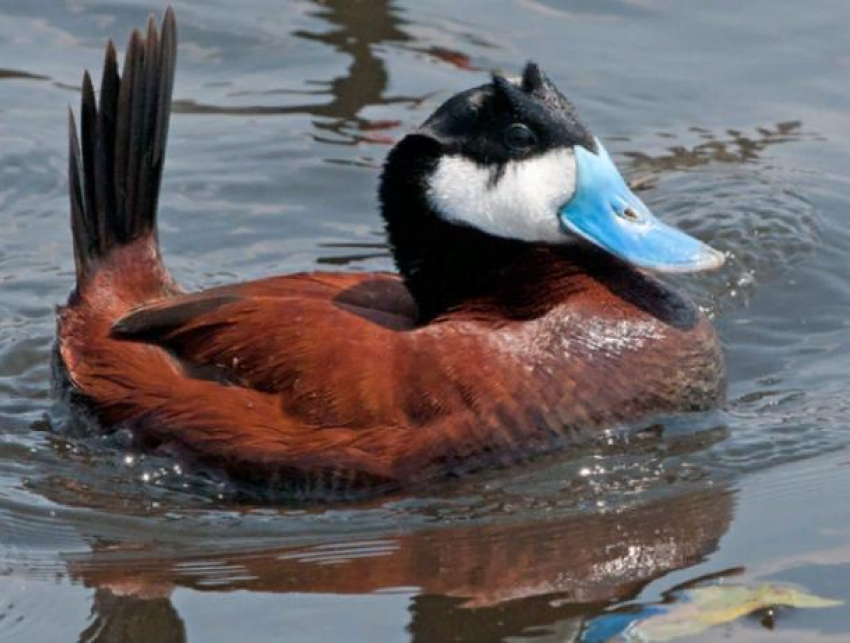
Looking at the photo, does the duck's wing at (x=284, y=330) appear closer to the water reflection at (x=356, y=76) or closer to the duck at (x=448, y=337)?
the duck at (x=448, y=337)

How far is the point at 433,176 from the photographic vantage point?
5.38m

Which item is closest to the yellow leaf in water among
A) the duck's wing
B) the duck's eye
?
the duck's wing

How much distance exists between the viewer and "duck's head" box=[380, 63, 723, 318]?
17.6ft

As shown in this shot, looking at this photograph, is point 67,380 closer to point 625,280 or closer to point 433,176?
point 433,176

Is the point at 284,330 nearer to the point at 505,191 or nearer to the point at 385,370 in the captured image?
the point at 385,370

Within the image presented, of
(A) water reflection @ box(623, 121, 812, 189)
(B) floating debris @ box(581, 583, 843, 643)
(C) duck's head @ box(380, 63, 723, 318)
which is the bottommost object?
(B) floating debris @ box(581, 583, 843, 643)

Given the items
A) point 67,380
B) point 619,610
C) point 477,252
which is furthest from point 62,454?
point 619,610

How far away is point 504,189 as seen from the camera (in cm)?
541

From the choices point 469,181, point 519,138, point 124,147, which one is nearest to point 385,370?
point 469,181

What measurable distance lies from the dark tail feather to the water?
1.89 feet

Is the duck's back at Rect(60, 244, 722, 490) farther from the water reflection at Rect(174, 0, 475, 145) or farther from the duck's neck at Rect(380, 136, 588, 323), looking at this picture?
the water reflection at Rect(174, 0, 475, 145)

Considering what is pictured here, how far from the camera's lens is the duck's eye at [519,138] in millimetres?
5359

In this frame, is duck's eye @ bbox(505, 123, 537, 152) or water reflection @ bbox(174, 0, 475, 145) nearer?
duck's eye @ bbox(505, 123, 537, 152)

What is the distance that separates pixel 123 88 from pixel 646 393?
1.76m
